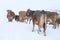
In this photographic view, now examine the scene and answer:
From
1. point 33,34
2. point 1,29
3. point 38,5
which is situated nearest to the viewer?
point 33,34

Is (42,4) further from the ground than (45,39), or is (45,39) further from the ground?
(42,4)

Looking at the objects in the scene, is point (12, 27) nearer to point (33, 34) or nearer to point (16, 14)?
point (33, 34)

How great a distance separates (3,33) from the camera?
2.87 m

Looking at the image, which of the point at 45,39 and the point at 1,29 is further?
the point at 1,29

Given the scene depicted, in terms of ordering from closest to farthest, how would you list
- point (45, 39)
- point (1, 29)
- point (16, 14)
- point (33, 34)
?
point (45, 39) → point (33, 34) → point (1, 29) → point (16, 14)

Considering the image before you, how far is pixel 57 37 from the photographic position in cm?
273

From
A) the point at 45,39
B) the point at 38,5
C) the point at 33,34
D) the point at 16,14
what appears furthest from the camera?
the point at 38,5

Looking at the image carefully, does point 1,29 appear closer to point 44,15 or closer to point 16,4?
point 44,15

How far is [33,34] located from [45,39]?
233mm

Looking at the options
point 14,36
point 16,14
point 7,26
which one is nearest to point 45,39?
point 14,36

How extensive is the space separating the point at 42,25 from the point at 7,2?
2.40 m

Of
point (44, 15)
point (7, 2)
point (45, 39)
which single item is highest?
point (7, 2)

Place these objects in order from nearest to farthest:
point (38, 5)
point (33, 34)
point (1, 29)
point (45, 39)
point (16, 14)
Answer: point (45, 39)
point (33, 34)
point (1, 29)
point (16, 14)
point (38, 5)

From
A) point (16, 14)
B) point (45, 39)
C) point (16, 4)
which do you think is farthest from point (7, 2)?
point (45, 39)
